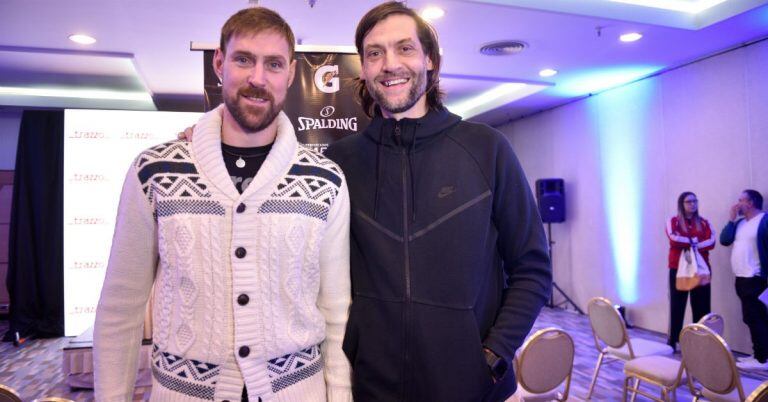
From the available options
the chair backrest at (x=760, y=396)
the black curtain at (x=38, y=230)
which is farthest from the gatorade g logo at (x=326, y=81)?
the black curtain at (x=38, y=230)

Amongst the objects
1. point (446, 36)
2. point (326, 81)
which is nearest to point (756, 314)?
point (446, 36)

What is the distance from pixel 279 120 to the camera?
150 cm

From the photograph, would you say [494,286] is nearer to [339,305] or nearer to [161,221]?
[339,305]

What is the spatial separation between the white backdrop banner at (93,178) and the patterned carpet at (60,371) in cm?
67

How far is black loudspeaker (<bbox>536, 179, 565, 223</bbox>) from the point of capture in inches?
318

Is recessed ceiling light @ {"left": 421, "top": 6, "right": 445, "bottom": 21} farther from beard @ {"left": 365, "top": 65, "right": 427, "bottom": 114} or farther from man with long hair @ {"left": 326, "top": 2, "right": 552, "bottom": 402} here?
beard @ {"left": 365, "top": 65, "right": 427, "bottom": 114}

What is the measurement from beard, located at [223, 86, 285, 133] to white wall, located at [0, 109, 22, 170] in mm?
8825

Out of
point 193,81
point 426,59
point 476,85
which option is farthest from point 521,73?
point 426,59

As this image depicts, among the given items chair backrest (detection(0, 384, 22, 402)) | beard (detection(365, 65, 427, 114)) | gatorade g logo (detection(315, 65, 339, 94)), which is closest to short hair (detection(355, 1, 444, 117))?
beard (detection(365, 65, 427, 114))

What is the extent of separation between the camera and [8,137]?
831cm

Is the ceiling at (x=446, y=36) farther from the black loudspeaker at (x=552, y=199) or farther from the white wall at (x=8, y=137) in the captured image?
the black loudspeaker at (x=552, y=199)

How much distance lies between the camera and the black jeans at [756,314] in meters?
4.99

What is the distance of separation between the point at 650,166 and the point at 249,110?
646 cm

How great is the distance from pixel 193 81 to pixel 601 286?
6.38 meters
